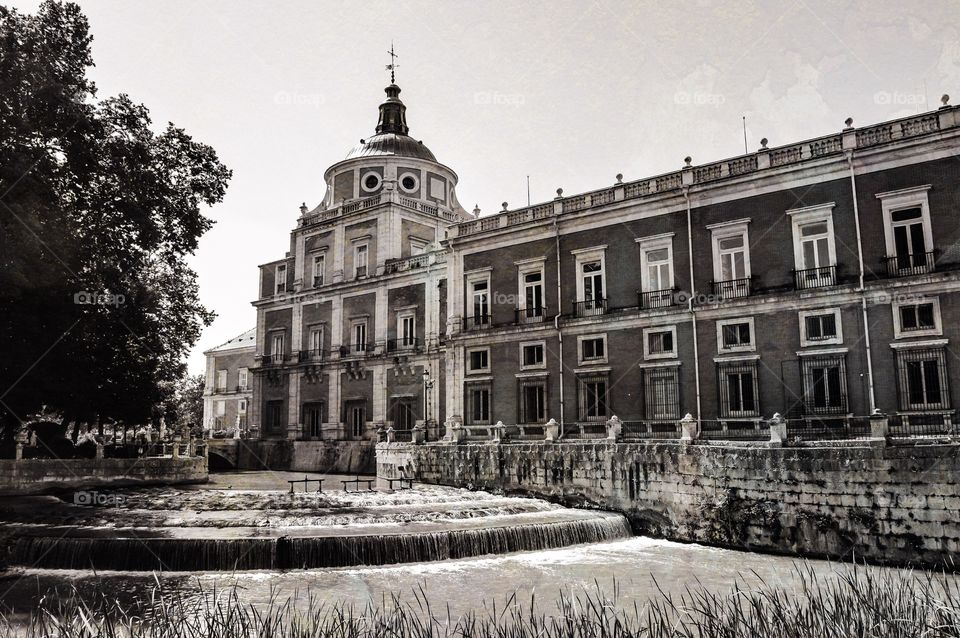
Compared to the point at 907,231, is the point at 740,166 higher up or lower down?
higher up

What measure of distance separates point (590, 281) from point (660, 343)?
461cm

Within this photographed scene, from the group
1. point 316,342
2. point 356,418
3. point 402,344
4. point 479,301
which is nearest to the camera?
point 479,301

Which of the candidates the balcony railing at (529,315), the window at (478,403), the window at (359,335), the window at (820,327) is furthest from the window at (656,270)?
the window at (359,335)

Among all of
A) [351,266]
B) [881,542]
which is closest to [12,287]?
[881,542]

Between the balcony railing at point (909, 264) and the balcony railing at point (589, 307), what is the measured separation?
11.0 meters

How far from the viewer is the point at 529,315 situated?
33750mm

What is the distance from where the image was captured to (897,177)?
24594mm

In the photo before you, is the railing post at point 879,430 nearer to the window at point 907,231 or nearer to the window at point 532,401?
the window at point 907,231

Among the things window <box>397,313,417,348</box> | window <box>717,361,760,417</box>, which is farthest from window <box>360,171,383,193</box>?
window <box>717,361,760,417</box>

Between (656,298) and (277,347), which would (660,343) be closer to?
(656,298)

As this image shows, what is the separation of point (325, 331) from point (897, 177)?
35.5 metres

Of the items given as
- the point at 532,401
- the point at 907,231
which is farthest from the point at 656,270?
the point at 907,231

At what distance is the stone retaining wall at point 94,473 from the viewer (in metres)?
27.5

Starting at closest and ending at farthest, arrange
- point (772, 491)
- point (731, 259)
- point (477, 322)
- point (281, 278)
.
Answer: point (772, 491), point (731, 259), point (477, 322), point (281, 278)
